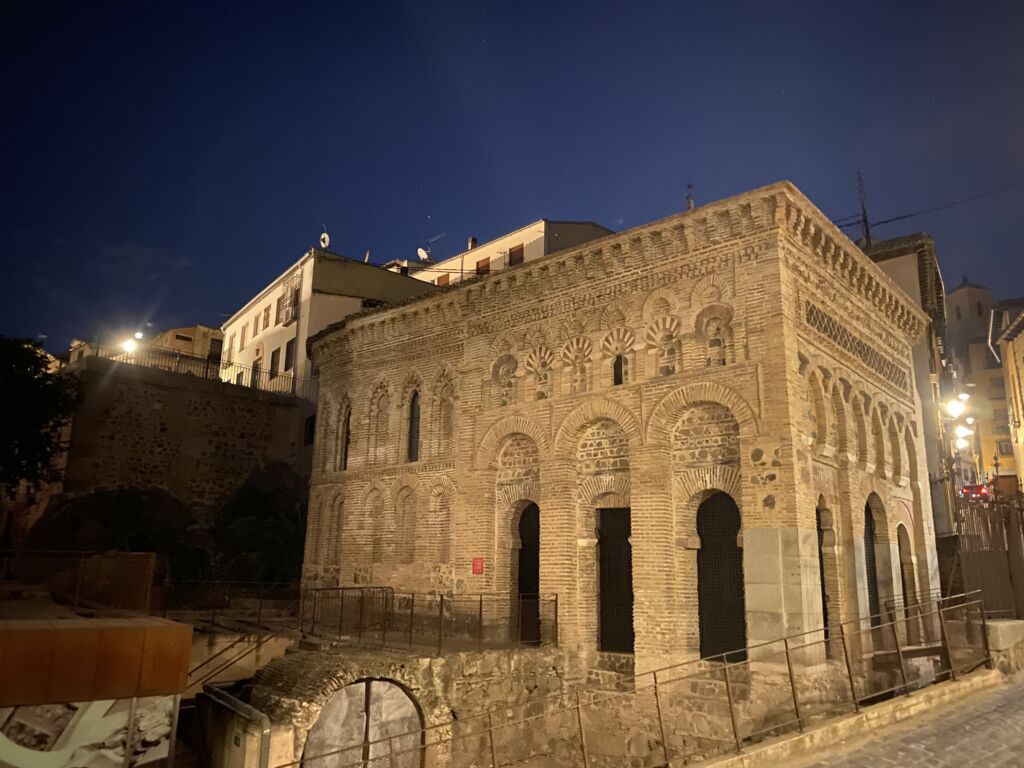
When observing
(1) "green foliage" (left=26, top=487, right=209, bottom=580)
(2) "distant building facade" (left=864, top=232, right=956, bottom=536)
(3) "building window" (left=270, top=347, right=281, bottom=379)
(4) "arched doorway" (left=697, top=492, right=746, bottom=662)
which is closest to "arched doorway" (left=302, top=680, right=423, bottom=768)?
(4) "arched doorway" (left=697, top=492, right=746, bottom=662)

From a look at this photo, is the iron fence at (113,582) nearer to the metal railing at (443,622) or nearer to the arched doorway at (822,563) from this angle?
the metal railing at (443,622)

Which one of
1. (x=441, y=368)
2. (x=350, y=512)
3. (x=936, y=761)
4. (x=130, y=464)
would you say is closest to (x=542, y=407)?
(x=441, y=368)

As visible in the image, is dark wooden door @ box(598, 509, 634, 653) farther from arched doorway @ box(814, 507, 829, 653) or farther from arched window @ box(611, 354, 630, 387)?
arched doorway @ box(814, 507, 829, 653)

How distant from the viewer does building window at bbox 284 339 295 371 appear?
29.7m

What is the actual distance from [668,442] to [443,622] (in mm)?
6242

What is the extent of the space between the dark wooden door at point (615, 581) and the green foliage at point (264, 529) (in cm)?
1263

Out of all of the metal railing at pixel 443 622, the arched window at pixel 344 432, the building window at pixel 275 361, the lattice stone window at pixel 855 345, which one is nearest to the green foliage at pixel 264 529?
the building window at pixel 275 361

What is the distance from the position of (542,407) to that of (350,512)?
22.4 feet

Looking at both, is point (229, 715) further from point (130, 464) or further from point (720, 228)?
point (130, 464)

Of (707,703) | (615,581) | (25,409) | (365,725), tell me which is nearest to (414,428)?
(615,581)

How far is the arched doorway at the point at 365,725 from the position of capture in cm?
1112

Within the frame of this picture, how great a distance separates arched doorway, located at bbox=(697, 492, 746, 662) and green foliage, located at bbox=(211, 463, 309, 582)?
582 inches

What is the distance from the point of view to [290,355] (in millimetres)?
29938

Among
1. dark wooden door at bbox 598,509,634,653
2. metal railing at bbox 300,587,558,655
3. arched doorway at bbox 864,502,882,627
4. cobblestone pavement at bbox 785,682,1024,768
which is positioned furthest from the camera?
arched doorway at bbox 864,502,882,627
